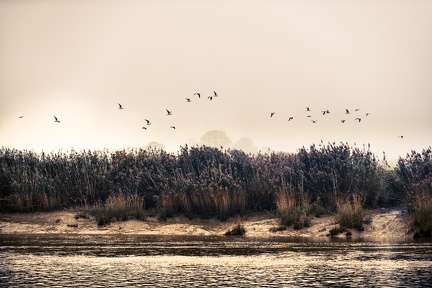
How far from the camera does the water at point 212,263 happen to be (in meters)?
13.0

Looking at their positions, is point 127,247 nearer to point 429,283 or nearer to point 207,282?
point 207,282

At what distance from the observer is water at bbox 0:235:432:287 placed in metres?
13.0

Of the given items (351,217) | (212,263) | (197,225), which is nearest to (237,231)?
(197,225)

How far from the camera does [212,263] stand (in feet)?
51.6

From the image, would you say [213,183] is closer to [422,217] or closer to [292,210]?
[292,210]

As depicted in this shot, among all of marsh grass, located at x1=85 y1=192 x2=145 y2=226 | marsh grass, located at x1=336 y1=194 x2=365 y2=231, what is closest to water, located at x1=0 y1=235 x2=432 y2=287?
marsh grass, located at x1=336 y1=194 x2=365 y2=231

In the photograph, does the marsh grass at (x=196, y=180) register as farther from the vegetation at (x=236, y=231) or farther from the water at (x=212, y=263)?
the water at (x=212, y=263)

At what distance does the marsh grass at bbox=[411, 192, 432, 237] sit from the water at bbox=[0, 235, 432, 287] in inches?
81.3

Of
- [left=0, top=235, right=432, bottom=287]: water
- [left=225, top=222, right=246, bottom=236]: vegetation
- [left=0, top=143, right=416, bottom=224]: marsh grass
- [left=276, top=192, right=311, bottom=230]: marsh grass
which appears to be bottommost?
[left=0, top=235, right=432, bottom=287]: water

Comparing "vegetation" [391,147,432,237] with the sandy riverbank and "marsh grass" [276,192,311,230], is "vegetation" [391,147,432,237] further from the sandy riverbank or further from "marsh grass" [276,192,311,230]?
"marsh grass" [276,192,311,230]

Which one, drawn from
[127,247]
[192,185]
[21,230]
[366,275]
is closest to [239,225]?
[192,185]

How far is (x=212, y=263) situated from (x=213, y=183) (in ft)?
38.0

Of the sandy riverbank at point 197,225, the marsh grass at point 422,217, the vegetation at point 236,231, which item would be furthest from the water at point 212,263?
the sandy riverbank at point 197,225

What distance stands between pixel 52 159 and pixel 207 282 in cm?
2103
